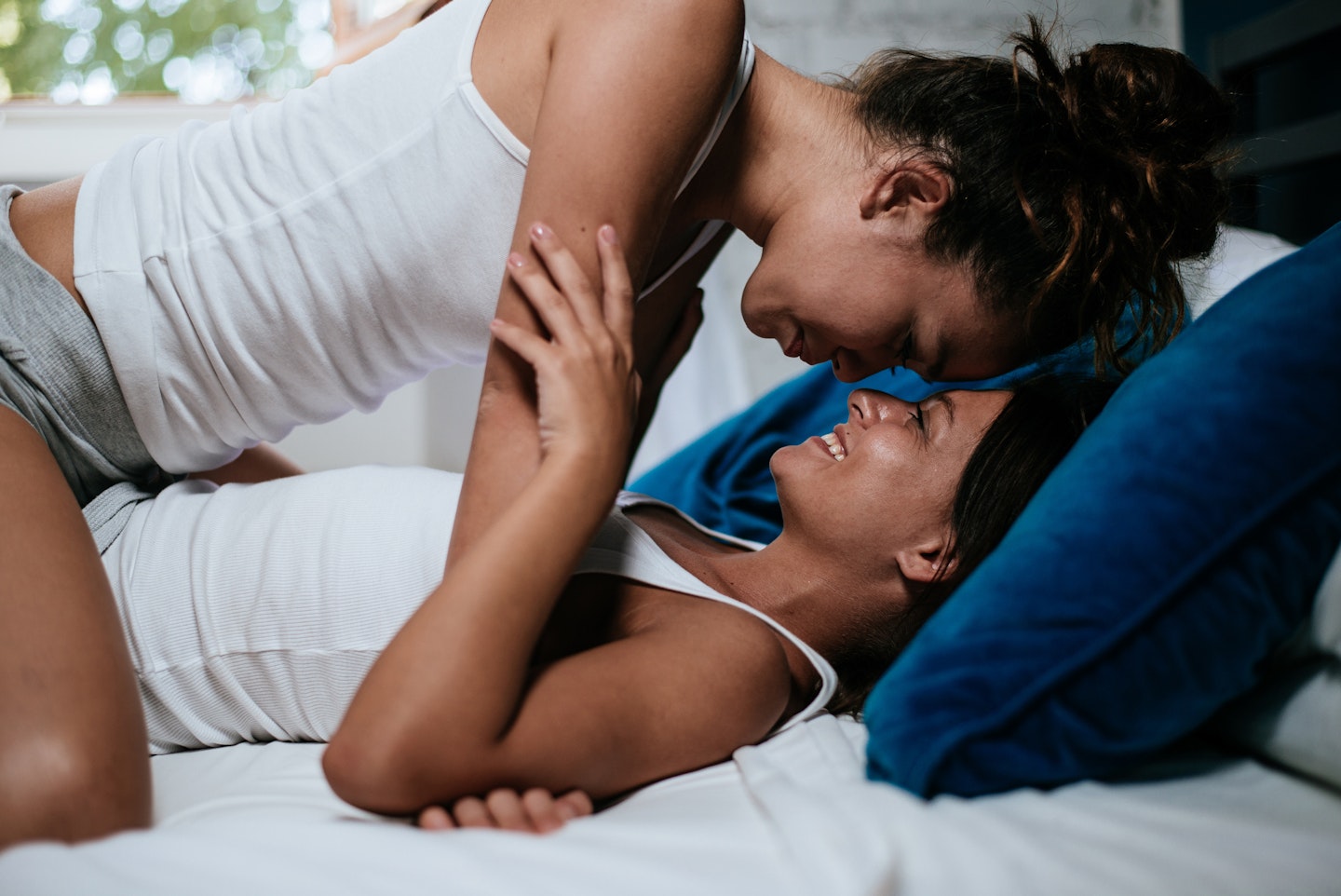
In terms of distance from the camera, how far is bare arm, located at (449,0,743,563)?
828 millimetres

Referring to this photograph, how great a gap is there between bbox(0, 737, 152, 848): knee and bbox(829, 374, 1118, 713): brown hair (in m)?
Answer: 0.67

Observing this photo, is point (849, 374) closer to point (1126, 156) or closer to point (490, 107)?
point (1126, 156)

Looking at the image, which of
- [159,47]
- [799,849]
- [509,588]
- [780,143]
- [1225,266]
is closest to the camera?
[799,849]

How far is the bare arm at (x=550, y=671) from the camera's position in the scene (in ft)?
2.31

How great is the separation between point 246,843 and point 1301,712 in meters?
0.74

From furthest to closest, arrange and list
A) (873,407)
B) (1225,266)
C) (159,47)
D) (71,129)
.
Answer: (159,47), (71,129), (1225,266), (873,407)

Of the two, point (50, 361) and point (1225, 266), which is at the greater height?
point (50, 361)

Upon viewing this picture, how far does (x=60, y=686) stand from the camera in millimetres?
718

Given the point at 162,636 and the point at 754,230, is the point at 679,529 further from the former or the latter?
the point at 162,636

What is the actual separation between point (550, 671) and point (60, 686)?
0.35m

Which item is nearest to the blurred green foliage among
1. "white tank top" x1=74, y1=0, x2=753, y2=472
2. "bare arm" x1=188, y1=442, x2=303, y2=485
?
"bare arm" x1=188, y1=442, x2=303, y2=485

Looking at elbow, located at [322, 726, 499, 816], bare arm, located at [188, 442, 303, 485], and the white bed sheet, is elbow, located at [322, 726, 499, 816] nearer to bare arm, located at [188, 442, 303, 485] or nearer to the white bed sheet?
the white bed sheet

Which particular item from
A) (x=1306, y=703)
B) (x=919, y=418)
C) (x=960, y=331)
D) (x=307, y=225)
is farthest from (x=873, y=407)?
(x=307, y=225)

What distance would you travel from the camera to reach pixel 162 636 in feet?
3.23
